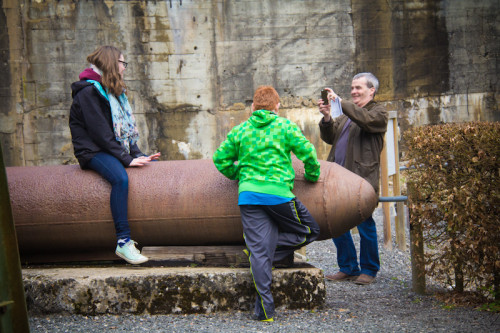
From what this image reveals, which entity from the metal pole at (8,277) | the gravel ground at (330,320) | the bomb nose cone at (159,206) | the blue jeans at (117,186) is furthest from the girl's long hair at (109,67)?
the metal pole at (8,277)

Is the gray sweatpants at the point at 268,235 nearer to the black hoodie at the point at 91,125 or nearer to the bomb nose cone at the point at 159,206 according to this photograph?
the bomb nose cone at the point at 159,206

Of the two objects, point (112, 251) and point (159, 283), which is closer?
point (159, 283)

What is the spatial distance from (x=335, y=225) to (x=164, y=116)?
8.54m

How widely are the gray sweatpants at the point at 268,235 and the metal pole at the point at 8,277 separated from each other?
194 centimetres

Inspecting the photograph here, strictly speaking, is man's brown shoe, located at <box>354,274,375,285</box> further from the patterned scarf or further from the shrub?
the patterned scarf

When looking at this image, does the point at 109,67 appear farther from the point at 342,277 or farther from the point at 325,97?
the point at 342,277

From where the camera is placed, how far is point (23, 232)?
449 centimetres

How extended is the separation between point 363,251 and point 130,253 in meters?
2.18

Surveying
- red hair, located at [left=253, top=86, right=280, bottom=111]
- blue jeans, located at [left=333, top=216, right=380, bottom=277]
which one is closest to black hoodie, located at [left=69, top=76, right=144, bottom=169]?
red hair, located at [left=253, top=86, right=280, bottom=111]

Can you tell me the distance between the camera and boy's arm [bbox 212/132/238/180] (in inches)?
156

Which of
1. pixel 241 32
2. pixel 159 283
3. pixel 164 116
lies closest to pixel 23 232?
pixel 159 283

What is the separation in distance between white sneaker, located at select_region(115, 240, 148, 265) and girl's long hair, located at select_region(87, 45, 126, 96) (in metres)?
1.22

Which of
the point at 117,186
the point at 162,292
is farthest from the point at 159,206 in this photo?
the point at 162,292

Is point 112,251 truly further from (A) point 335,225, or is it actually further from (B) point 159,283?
(A) point 335,225
